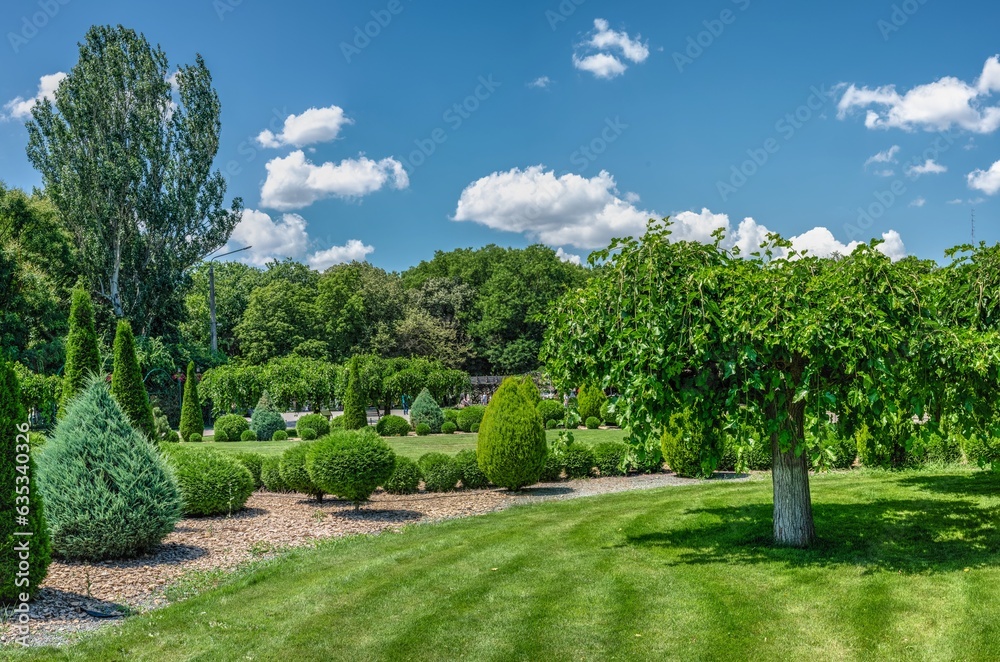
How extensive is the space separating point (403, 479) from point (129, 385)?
6.02m

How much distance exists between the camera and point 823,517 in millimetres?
8695

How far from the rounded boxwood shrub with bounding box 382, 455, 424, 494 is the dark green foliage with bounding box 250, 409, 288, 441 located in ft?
52.5

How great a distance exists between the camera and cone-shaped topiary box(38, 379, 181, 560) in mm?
7488

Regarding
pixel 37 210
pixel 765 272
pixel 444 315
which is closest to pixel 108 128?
pixel 37 210

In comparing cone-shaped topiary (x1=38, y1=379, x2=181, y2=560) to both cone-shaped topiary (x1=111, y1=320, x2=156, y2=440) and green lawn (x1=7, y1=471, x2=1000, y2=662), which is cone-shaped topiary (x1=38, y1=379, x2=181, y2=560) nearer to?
green lawn (x1=7, y1=471, x2=1000, y2=662)

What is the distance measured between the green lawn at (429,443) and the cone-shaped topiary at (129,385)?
6.15 meters

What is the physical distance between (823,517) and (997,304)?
3.44 m

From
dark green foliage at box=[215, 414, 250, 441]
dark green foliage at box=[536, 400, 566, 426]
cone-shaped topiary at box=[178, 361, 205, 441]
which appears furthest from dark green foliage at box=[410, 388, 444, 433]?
cone-shaped topiary at box=[178, 361, 205, 441]

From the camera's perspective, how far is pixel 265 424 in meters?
27.7

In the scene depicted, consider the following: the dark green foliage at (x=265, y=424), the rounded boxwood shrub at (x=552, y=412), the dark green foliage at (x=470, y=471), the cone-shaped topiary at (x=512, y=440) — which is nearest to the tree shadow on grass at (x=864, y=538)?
the cone-shaped topiary at (x=512, y=440)

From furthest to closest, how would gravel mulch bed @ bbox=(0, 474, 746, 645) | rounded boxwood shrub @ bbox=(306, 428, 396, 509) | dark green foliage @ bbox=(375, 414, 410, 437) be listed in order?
dark green foliage @ bbox=(375, 414, 410, 437), rounded boxwood shrub @ bbox=(306, 428, 396, 509), gravel mulch bed @ bbox=(0, 474, 746, 645)

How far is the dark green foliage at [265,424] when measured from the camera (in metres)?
27.6

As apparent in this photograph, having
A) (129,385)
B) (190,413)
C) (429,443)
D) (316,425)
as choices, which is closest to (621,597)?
(129,385)
